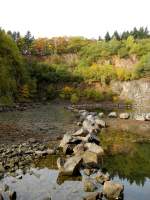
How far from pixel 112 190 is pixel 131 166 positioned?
27.6 ft

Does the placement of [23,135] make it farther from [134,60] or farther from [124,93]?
[134,60]

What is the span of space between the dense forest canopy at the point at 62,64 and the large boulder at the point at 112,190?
6093cm

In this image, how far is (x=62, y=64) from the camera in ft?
490

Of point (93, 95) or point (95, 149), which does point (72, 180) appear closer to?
point (95, 149)

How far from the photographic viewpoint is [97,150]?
107 feet

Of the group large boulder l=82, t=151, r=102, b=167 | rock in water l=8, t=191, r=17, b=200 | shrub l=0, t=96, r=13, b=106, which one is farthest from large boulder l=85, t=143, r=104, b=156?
shrub l=0, t=96, r=13, b=106

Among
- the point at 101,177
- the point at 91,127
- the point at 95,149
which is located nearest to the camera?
the point at 101,177

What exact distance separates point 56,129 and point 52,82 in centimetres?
8230

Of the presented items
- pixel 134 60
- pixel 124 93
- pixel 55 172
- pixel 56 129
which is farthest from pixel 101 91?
pixel 55 172

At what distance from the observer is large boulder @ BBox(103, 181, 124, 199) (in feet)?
70.9

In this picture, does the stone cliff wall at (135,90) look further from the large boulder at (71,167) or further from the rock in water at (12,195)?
the rock in water at (12,195)

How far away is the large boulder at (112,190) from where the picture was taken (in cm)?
2161

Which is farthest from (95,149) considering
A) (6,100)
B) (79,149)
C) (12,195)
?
(6,100)

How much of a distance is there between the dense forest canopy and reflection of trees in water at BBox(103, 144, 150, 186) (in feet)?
169
